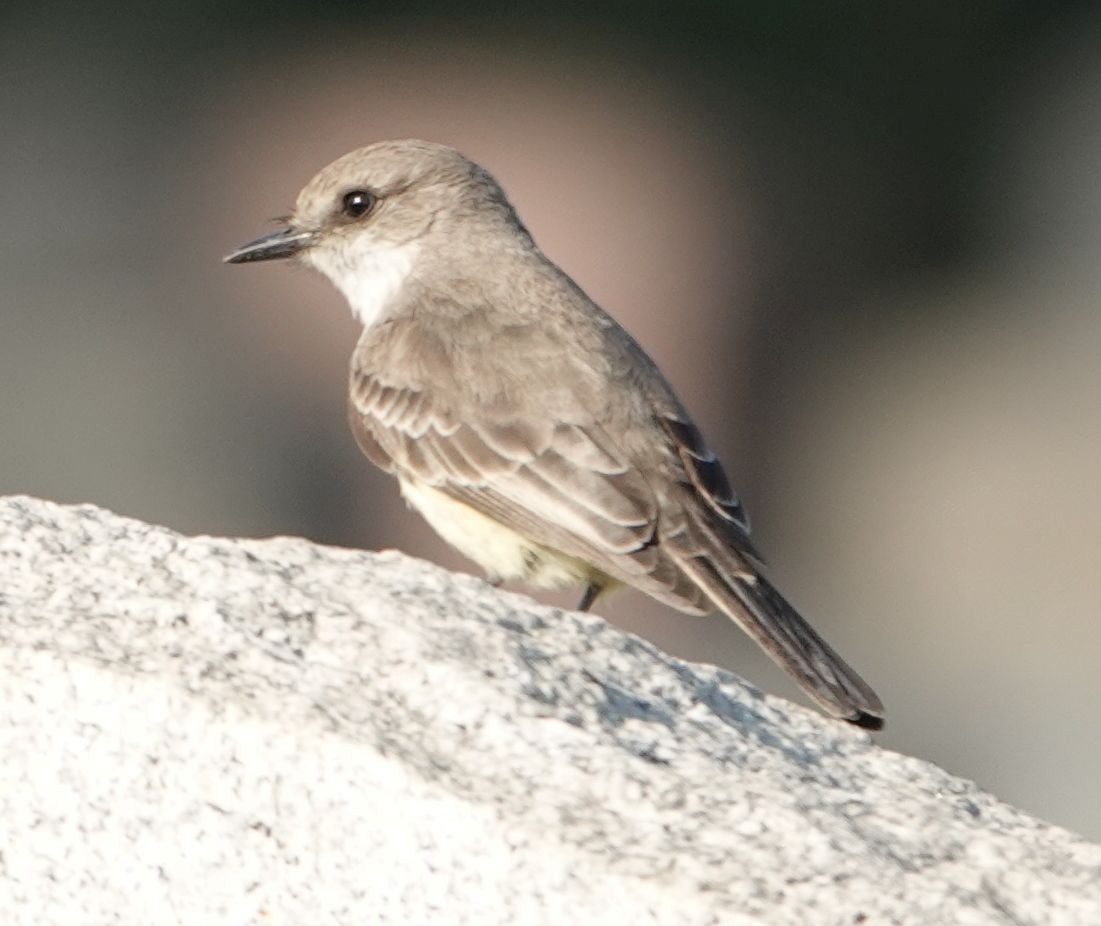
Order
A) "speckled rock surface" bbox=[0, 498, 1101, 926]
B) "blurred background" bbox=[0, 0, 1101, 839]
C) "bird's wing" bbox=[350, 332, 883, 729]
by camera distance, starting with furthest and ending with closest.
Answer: "blurred background" bbox=[0, 0, 1101, 839], "bird's wing" bbox=[350, 332, 883, 729], "speckled rock surface" bbox=[0, 498, 1101, 926]

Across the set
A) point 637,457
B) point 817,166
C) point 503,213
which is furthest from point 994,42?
point 637,457

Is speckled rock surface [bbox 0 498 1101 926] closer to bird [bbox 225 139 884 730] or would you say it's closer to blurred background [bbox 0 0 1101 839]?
bird [bbox 225 139 884 730]

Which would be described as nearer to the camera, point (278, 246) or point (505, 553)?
point (505, 553)

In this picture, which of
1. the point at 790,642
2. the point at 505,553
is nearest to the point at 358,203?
the point at 505,553

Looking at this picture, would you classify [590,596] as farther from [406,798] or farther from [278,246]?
[406,798]

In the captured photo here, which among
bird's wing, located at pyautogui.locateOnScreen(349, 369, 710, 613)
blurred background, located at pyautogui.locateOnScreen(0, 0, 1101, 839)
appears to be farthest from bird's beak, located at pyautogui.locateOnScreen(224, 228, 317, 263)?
blurred background, located at pyautogui.locateOnScreen(0, 0, 1101, 839)

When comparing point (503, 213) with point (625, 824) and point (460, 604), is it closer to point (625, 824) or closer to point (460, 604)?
point (460, 604)

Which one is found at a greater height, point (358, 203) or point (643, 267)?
point (643, 267)

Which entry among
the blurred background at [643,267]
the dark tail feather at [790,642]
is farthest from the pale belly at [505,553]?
the blurred background at [643,267]

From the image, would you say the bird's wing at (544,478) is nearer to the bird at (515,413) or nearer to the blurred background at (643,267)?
the bird at (515,413)
